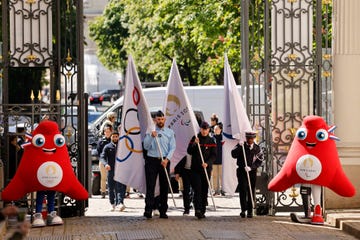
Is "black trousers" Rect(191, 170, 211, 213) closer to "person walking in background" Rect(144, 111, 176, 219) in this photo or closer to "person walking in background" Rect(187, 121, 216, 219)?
"person walking in background" Rect(187, 121, 216, 219)

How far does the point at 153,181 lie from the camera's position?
19328 mm

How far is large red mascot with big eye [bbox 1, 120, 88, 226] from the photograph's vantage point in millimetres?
18047

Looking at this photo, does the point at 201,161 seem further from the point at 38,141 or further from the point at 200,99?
the point at 200,99

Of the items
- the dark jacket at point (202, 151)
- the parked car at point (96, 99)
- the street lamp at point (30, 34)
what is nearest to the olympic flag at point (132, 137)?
the dark jacket at point (202, 151)

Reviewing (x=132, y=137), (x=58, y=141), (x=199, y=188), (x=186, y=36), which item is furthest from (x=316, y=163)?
(x=186, y=36)

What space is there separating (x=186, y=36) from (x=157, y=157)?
22.8m

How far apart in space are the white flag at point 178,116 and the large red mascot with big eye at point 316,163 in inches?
85.1

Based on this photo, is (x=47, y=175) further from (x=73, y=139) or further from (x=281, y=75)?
(x=281, y=75)

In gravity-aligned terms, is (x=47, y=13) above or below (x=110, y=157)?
above

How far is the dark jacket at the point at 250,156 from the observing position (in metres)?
19.4

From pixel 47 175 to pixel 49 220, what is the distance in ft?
2.60

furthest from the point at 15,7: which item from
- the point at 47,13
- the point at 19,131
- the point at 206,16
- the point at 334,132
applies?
the point at 206,16

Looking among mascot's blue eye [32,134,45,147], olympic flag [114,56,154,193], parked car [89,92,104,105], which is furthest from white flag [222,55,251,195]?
parked car [89,92,104,105]

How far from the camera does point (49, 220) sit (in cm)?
1844
